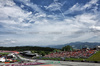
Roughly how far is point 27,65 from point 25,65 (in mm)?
1089

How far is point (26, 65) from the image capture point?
43188 millimetres

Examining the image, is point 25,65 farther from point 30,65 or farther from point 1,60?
point 1,60

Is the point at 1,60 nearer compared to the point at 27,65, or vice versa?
the point at 27,65

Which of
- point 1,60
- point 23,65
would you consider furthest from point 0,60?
point 23,65

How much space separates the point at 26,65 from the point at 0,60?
98.1 feet

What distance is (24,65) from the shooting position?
143ft

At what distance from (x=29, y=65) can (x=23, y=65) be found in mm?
2753

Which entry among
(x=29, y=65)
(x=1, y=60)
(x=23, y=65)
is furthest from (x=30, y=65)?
(x=1, y=60)

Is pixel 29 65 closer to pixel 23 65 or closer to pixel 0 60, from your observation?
pixel 23 65

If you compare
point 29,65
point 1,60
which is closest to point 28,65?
point 29,65

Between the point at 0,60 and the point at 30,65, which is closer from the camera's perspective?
the point at 30,65

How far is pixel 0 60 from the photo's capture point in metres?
64.1

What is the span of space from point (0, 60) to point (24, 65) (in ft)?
95.3

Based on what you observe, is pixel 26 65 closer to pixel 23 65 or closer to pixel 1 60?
pixel 23 65
